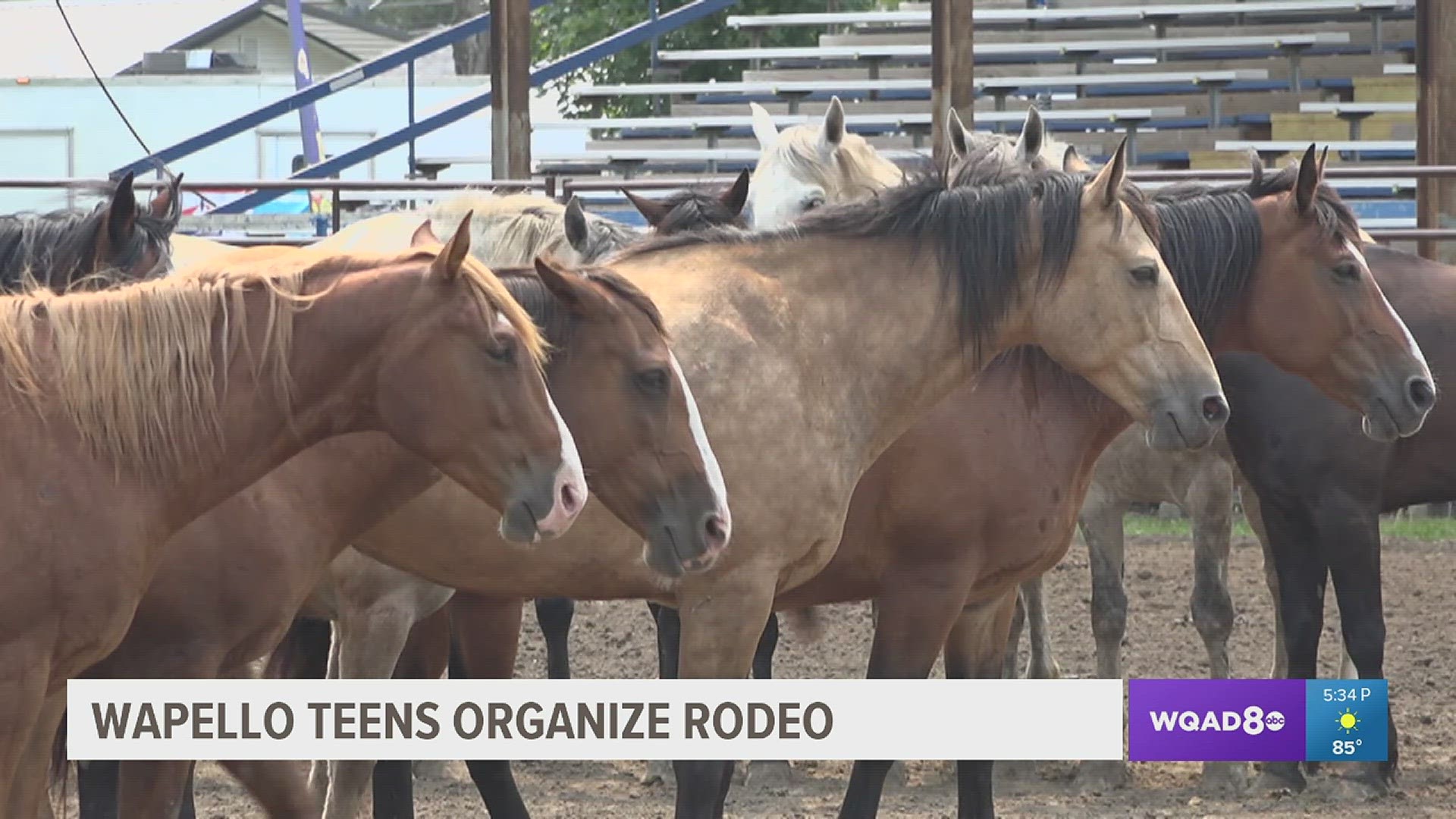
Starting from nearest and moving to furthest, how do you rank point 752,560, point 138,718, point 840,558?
point 138,718 → point 752,560 → point 840,558

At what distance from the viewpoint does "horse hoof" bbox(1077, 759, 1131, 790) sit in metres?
7.54

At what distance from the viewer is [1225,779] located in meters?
7.47

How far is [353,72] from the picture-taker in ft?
61.8

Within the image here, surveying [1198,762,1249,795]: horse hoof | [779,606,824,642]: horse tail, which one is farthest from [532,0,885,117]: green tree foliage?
[1198,762,1249,795]: horse hoof

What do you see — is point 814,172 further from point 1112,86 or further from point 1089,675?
point 1112,86

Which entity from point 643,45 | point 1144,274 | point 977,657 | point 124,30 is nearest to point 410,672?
point 977,657

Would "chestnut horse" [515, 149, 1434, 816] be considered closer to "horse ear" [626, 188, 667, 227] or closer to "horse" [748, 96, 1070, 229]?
"horse ear" [626, 188, 667, 227]

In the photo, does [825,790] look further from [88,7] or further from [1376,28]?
[88,7]

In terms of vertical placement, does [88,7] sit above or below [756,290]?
above

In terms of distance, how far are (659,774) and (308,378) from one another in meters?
3.93

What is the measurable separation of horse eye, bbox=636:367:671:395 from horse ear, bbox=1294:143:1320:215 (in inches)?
107

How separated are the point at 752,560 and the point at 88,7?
35.3 metres

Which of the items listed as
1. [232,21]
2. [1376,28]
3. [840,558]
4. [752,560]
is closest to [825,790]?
[840,558]

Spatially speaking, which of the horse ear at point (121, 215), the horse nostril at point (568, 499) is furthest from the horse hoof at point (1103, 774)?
the horse nostril at point (568, 499)
